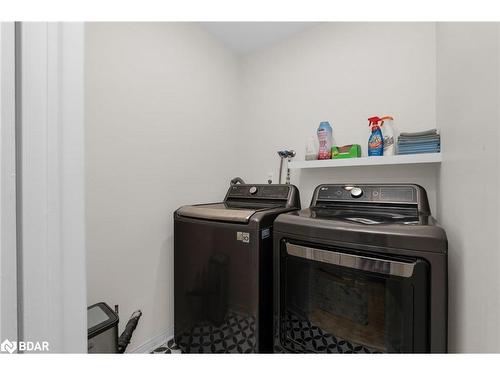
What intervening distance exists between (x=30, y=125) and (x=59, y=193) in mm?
139

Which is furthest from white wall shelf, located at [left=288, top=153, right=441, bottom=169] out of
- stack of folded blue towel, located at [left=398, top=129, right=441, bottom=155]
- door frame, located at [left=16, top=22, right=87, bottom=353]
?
door frame, located at [left=16, top=22, right=87, bottom=353]

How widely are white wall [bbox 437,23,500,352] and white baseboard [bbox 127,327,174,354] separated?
4.96ft

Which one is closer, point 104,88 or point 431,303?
point 431,303

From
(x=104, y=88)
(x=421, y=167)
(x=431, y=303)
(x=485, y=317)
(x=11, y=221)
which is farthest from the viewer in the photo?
(x=421, y=167)

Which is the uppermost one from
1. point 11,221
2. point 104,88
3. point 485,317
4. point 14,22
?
point 104,88

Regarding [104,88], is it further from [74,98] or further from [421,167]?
[421,167]

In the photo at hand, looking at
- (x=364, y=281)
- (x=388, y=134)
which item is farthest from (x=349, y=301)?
(x=388, y=134)

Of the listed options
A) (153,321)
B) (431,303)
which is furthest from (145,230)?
(431,303)

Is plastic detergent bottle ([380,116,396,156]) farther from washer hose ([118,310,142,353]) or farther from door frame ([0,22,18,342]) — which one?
washer hose ([118,310,142,353])

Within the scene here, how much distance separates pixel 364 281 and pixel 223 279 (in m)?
0.70

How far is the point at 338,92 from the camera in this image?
167cm

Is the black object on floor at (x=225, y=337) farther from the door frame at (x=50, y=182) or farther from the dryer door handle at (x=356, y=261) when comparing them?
the door frame at (x=50, y=182)

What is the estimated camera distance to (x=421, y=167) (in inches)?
55.4

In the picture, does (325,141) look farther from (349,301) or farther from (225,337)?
(225,337)
